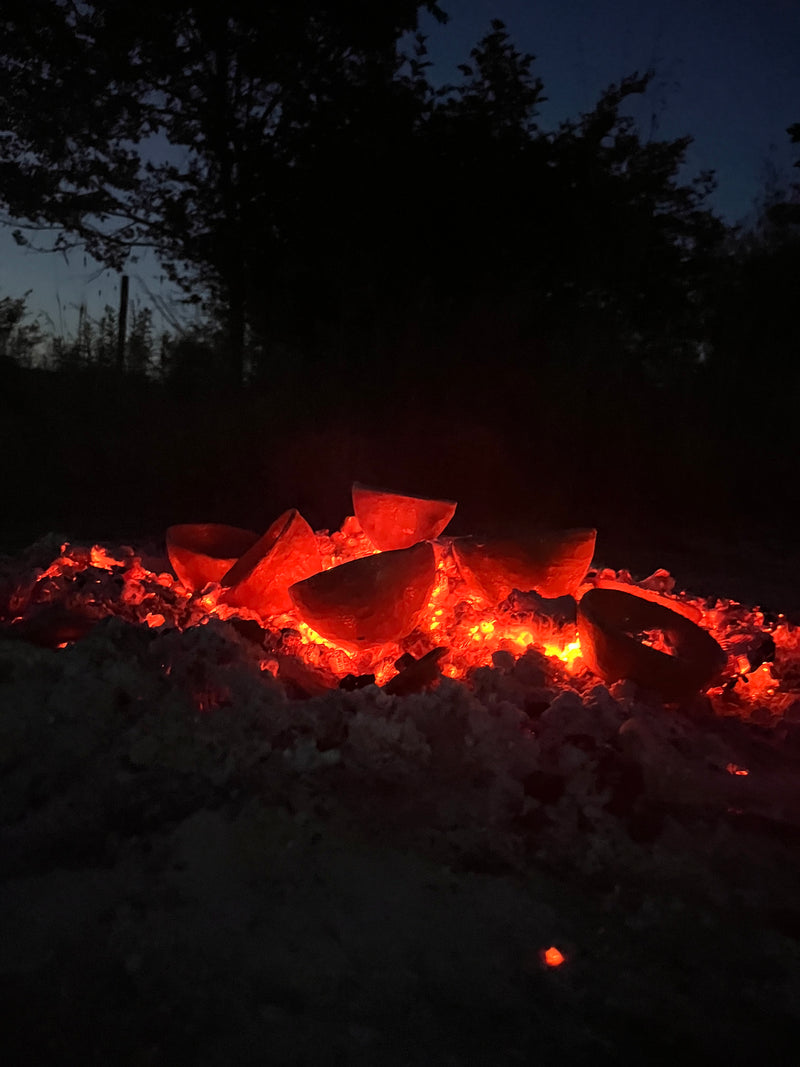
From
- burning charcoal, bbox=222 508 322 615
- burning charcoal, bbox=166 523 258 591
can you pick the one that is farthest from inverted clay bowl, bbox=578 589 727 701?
burning charcoal, bbox=166 523 258 591

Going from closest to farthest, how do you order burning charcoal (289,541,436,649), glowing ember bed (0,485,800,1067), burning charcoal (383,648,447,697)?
glowing ember bed (0,485,800,1067), burning charcoal (383,648,447,697), burning charcoal (289,541,436,649)

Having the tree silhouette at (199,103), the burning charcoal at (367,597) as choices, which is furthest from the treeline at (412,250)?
the burning charcoal at (367,597)

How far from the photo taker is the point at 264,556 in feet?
7.52

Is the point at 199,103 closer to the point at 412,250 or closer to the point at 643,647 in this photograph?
the point at 412,250

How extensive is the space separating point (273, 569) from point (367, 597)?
15.6 inches

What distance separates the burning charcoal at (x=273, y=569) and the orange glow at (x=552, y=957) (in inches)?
55.7

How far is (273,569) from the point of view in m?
2.32

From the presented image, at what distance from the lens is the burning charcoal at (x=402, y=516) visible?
2.50m

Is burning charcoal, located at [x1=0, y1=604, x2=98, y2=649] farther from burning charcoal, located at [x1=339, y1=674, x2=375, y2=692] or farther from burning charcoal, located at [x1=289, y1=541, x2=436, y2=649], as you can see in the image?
burning charcoal, located at [x1=339, y1=674, x2=375, y2=692]

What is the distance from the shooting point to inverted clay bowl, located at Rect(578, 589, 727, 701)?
1841 mm

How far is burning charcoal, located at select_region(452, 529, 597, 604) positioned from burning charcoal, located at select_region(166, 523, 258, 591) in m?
0.77

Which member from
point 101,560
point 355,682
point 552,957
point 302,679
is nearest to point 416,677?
point 355,682

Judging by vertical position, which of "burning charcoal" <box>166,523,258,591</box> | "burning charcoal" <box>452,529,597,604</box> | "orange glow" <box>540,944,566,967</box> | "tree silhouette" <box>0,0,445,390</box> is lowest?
"orange glow" <box>540,944,566,967</box>

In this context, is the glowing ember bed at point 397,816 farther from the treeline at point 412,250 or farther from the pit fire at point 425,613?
the treeline at point 412,250
